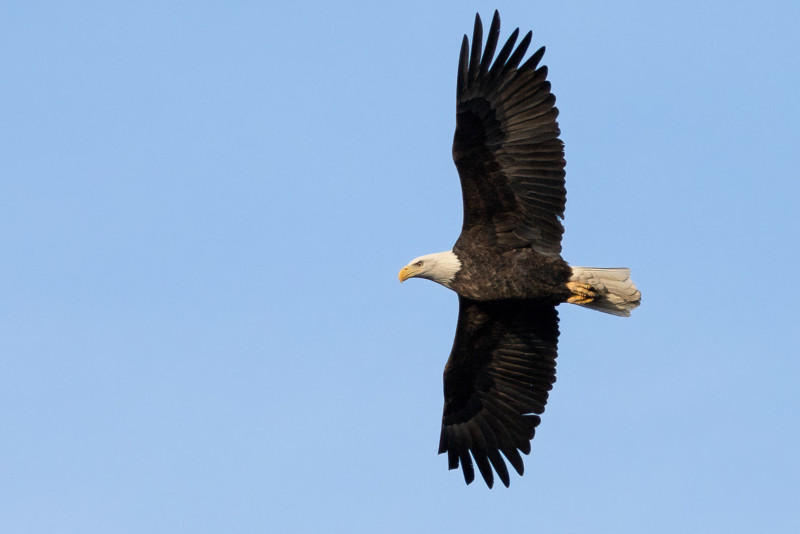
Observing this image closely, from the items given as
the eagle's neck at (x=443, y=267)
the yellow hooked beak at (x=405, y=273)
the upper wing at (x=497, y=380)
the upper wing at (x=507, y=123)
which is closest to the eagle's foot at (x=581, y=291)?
the upper wing at (x=497, y=380)

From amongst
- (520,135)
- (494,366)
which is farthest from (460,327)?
(520,135)

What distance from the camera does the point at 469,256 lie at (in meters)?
13.8

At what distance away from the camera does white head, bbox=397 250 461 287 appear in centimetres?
1386

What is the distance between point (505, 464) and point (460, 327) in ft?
5.59

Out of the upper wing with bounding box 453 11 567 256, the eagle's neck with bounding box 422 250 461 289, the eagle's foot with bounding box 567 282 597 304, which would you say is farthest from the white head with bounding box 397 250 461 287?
the eagle's foot with bounding box 567 282 597 304

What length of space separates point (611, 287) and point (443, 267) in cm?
187

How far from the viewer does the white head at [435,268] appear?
1386 cm

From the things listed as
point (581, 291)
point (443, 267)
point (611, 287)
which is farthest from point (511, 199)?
point (611, 287)

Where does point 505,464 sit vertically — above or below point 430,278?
below

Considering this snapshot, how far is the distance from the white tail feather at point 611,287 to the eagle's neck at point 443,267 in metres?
1.31

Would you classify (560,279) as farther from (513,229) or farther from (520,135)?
(520,135)

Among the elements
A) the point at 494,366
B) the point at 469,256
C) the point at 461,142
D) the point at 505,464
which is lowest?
the point at 505,464

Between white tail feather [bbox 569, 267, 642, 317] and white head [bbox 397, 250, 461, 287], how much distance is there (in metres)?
1.33

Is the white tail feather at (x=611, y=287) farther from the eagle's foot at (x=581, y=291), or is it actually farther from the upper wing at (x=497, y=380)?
the upper wing at (x=497, y=380)
